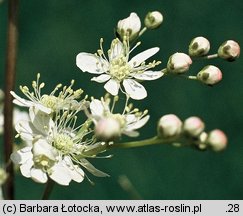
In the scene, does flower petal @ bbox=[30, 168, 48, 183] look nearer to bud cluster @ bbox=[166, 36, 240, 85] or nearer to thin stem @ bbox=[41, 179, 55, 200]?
thin stem @ bbox=[41, 179, 55, 200]

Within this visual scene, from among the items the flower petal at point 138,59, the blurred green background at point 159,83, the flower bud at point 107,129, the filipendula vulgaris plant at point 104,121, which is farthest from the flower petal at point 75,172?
the blurred green background at point 159,83

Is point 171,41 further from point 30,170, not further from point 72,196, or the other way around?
point 30,170

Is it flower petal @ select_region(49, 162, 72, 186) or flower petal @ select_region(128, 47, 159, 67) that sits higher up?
flower petal @ select_region(128, 47, 159, 67)

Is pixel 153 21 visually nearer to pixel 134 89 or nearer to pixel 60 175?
pixel 134 89

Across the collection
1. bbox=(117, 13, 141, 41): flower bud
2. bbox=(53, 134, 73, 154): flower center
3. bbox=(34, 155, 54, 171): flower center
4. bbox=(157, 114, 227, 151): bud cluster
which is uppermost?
bbox=(117, 13, 141, 41): flower bud

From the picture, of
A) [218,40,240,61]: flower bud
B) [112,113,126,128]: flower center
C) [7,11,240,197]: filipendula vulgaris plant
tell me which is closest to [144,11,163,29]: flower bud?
[7,11,240,197]: filipendula vulgaris plant

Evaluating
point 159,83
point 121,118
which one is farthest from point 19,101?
point 159,83
